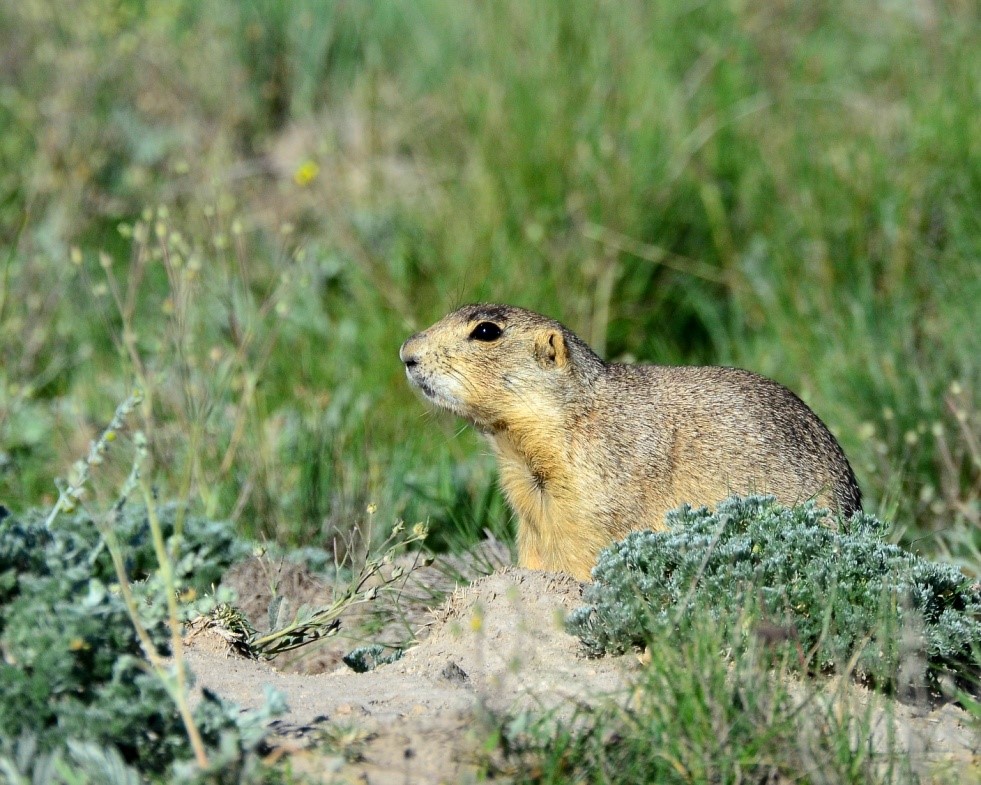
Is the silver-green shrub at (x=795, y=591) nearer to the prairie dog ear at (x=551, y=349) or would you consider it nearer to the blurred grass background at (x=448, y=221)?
the blurred grass background at (x=448, y=221)

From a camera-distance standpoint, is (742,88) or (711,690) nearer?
(711,690)

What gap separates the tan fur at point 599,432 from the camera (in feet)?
15.6

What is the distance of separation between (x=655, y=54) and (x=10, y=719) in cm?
625

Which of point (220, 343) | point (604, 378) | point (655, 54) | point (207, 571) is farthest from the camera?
point (655, 54)

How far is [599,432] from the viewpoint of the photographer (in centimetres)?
493

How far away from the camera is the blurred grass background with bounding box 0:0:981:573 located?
5.88 metres

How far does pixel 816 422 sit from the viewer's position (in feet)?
16.4

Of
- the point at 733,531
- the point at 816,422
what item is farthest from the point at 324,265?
the point at 733,531

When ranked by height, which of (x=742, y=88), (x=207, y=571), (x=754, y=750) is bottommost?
(x=207, y=571)

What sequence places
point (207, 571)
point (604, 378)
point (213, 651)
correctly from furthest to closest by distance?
point (604, 378) < point (207, 571) < point (213, 651)

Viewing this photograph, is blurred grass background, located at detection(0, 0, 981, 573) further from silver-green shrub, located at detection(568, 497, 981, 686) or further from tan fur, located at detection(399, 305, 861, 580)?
silver-green shrub, located at detection(568, 497, 981, 686)

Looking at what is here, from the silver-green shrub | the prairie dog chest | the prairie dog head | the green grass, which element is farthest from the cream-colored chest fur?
the green grass

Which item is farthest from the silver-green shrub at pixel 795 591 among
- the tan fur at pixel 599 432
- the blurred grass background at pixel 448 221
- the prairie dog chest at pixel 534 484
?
the blurred grass background at pixel 448 221

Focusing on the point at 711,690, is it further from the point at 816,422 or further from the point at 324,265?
the point at 324,265
